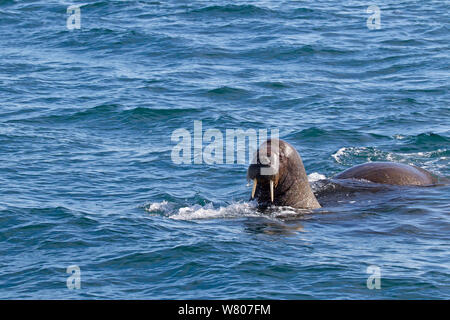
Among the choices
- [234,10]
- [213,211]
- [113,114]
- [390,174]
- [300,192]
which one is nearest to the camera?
[300,192]

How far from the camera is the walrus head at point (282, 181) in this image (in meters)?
10.0

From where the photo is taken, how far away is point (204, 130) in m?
16.1

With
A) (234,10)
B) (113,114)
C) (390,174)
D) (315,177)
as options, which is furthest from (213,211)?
(234,10)

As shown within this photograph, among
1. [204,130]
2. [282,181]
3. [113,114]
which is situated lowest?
[204,130]

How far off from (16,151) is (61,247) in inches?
205

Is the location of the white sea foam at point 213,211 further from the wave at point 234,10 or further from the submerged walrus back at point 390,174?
the wave at point 234,10

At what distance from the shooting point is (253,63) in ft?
69.6

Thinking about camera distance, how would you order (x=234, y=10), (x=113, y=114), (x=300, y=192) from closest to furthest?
(x=300, y=192), (x=113, y=114), (x=234, y=10)

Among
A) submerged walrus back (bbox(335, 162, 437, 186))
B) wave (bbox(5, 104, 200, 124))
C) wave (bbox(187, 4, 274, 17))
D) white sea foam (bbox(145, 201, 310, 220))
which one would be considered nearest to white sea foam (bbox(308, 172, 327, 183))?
submerged walrus back (bbox(335, 162, 437, 186))

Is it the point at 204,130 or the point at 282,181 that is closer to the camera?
the point at 282,181

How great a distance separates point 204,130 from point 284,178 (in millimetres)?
5791

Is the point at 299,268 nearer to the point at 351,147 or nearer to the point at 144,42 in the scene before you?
the point at 351,147

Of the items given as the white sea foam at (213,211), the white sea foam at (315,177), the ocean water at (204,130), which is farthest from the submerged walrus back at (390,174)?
the white sea foam at (213,211)

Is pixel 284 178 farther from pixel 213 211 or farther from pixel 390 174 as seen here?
pixel 390 174
